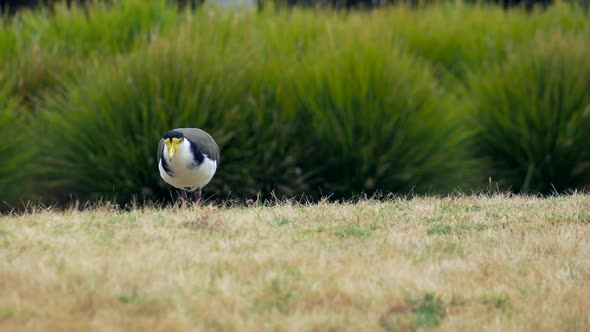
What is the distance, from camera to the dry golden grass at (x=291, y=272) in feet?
14.1

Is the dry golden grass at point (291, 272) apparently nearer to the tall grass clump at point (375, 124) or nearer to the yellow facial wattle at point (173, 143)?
the yellow facial wattle at point (173, 143)

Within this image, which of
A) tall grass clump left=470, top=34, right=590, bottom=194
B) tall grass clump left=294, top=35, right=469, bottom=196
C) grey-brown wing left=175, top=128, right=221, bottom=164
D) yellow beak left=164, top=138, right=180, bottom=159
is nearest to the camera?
yellow beak left=164, top=138, right=180, bottom=159

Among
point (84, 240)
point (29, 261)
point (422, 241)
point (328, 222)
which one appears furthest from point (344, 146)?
point (29, 261)

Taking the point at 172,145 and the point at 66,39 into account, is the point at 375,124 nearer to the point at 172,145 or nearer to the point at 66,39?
the point at 172,145

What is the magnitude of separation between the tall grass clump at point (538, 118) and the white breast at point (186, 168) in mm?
3533

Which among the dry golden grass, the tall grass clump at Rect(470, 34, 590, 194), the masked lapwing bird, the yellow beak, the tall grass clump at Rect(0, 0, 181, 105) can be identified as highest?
the dry golden grass

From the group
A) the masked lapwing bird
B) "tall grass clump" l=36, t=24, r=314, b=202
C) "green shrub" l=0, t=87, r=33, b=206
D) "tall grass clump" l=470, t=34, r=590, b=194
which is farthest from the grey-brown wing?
"tall grass clump" l=470, t=34, r=590, b=194

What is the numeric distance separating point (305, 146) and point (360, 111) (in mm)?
676

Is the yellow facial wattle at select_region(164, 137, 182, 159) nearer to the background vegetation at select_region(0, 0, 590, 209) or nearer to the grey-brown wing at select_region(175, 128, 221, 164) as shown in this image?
the grey-brown wing at select_region(175, 128, 221, 164)

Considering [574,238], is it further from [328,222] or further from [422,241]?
[328,222]

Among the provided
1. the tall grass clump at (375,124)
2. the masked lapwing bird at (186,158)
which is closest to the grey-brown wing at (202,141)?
the masked lapwing bird at (186,158)

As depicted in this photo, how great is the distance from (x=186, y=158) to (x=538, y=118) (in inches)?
167

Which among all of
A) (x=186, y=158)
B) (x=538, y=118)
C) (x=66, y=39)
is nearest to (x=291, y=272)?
(x=186, y=158)

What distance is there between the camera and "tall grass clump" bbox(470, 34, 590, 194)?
9.77 m
